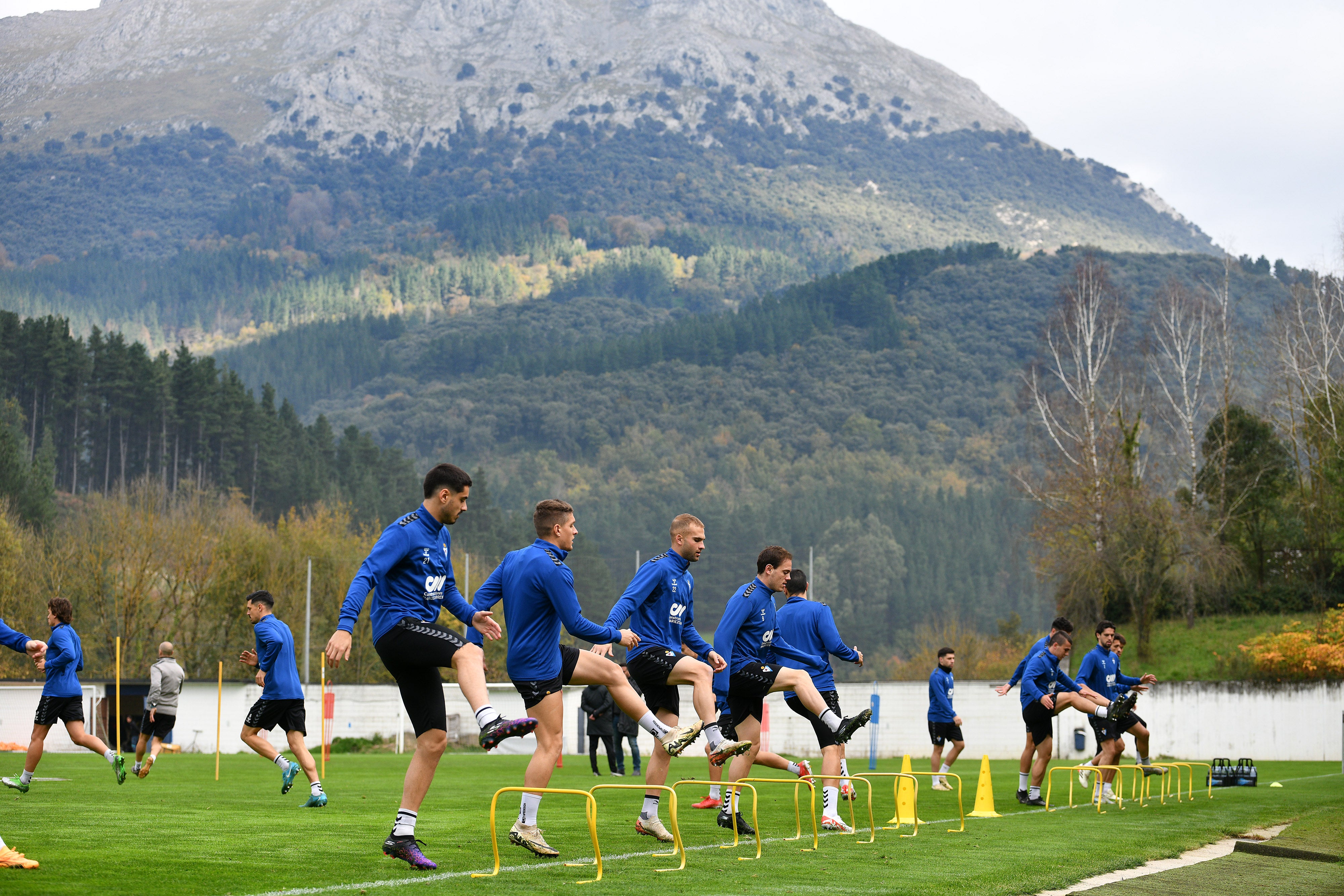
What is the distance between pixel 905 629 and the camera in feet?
385

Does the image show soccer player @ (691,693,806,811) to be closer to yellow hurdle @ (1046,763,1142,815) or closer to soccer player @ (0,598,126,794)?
yellow hurdle @ (1046,763,1142,815)

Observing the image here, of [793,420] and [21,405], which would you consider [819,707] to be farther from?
[793,420]

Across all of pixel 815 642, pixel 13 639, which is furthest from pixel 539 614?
pixel 815 642

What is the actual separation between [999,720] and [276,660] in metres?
30.5

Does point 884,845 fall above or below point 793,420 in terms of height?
below

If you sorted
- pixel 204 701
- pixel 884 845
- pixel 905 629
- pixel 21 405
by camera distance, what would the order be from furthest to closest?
1. pixel 905 629
2. pixel 21 405
3. pixel 204 701
4. pixel 884 845

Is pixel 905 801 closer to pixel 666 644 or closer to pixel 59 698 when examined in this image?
pixel 666 644

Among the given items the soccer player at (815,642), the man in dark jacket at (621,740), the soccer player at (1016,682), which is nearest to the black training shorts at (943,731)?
the soccer player at (1016,682)

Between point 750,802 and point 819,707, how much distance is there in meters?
4.05

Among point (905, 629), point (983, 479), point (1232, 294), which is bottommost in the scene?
point (905, 629)

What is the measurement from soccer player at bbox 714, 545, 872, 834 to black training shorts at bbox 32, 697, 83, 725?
7.88 m

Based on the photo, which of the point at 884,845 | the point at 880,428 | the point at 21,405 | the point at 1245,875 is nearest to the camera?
the point at 1245,875

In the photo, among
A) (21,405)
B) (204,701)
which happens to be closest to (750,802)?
(204,701)

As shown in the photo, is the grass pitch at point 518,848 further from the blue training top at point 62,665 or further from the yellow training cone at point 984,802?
the blue training top at point 62,665
